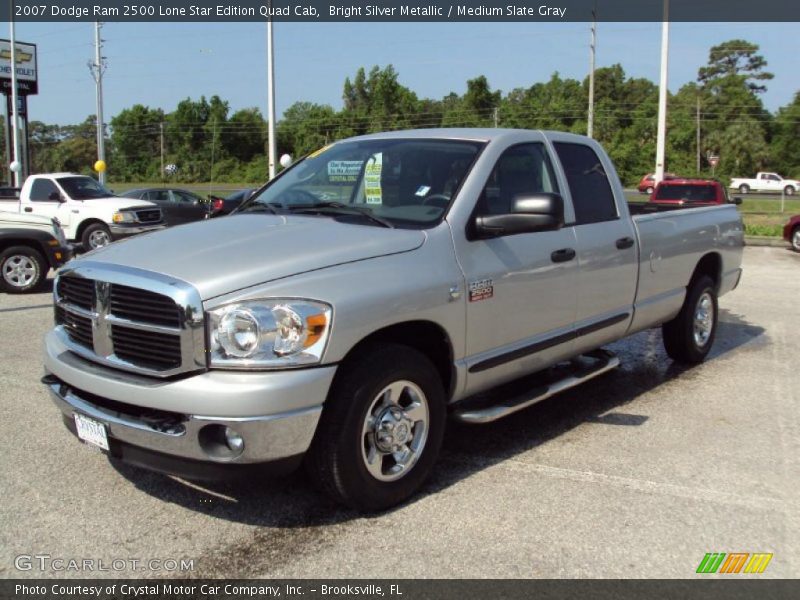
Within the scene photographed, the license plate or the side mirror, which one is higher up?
the side mirror

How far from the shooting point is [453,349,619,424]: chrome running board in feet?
13.9

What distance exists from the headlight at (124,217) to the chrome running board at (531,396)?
1220 centimetres

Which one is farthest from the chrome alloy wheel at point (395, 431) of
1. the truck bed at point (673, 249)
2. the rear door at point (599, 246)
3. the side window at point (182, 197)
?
the side window at point (182, 197)

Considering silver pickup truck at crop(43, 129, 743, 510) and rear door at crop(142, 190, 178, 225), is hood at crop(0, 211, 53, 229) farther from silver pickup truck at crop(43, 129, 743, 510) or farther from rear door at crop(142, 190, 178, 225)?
rear door at crop(142, 190, 178, 225)

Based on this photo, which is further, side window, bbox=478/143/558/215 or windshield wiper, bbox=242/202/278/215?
windshield wiper, bbox=242/202/278/215

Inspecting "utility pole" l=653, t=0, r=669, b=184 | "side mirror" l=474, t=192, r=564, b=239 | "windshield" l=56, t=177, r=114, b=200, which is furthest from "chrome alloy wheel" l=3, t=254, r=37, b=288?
"utility pole" l=653, t=0, r=669, b=184

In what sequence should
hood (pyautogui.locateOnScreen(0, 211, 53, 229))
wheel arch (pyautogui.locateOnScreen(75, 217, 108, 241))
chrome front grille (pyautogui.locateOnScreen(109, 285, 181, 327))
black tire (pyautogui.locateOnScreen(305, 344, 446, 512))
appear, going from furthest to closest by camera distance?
wheel arch (pyautogui.locateOnScreen(75, 217, 108, 241))
hood (pyautogui.locateOnScreen(0, 211, 53, 229))
black tire (pyautogui.locateOnScreen(305, 344, 446, 512))
chrome front grille (pyautogui.locateOnScreen(109, 285, 181, 327))

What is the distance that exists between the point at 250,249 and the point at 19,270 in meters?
8.82

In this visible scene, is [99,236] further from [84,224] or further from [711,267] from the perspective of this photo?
[711,267]

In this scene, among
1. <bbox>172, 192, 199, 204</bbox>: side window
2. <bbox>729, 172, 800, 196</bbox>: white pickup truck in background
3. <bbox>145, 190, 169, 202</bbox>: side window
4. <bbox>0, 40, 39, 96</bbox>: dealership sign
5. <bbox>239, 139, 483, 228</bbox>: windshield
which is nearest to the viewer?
<bbox>239, 139, 483, 228</bbox>: windshield

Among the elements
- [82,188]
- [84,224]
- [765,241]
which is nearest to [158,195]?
[82,188]

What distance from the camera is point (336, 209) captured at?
14.5 ft

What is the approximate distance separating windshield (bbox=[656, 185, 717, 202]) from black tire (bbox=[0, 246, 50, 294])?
483 inches

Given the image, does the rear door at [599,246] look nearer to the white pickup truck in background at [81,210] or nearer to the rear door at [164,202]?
the white pickup truck in background at [81,210]
